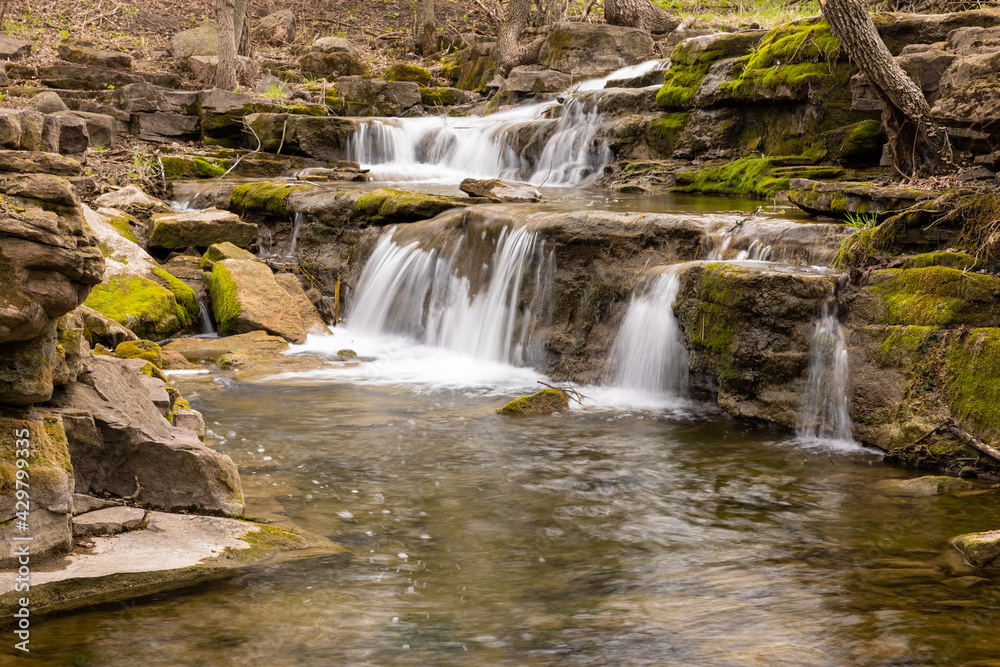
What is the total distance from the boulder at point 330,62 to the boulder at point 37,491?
22058mm

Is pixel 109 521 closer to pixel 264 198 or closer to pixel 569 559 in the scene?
pixel 569 559

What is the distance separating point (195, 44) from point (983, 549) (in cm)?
2355

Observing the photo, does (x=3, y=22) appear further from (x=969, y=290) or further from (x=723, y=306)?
(x=969, y=290)

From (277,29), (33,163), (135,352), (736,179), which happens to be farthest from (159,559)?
(277,29)

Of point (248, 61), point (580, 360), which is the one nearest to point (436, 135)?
point (248, 61)

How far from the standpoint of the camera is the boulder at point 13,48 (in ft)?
69.5

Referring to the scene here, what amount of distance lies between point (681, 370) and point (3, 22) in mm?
24636

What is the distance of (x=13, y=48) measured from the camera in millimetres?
21391

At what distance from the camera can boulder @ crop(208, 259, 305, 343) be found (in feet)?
34.4

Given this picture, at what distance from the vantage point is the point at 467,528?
506 centimetres

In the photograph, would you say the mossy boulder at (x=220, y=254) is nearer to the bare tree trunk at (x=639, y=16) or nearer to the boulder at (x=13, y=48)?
the boulder at (x=13, y=48)

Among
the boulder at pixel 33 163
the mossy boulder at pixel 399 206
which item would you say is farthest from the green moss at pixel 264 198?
the boulder at pixel 33 163

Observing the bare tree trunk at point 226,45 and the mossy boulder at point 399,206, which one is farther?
the bare tree trunk at point 226,45

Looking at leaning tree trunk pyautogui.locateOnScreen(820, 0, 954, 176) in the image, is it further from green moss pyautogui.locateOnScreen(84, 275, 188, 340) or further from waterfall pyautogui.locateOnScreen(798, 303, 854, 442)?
green moss pyautogui.locateOnScreen(84, 275, 188, 340)
